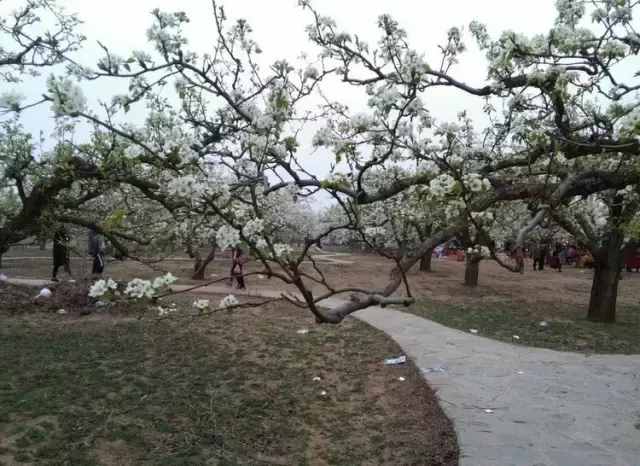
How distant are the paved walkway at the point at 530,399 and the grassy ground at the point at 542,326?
0.63 m

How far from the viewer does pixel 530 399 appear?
586cm

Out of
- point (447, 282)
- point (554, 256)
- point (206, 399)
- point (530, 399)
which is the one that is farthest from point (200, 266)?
point (554, 256)

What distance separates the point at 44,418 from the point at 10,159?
148 inches

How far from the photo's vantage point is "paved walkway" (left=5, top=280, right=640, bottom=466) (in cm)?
451

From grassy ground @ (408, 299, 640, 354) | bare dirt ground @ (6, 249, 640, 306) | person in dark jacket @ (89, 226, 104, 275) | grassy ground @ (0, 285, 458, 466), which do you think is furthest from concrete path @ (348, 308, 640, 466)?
person in dark jacket @ (89, 226, 104, 275)

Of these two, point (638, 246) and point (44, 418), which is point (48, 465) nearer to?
point (44, 418)

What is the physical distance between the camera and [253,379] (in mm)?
6520

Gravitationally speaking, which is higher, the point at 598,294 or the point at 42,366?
the point at 598,294

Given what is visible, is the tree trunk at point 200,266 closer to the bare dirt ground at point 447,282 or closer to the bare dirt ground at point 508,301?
the bare dirt ground at point 447,282

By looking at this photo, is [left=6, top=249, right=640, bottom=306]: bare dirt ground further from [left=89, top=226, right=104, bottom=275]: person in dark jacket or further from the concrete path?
the concrete path

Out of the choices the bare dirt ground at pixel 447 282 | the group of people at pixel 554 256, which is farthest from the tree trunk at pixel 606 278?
the group of people at pixel 554 256

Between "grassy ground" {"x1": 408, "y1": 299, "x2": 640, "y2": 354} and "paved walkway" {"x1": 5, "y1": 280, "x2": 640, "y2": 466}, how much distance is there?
634mm

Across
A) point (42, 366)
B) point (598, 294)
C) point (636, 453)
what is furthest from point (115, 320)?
point (598, 294)

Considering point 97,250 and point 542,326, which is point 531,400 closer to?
point 542,326
